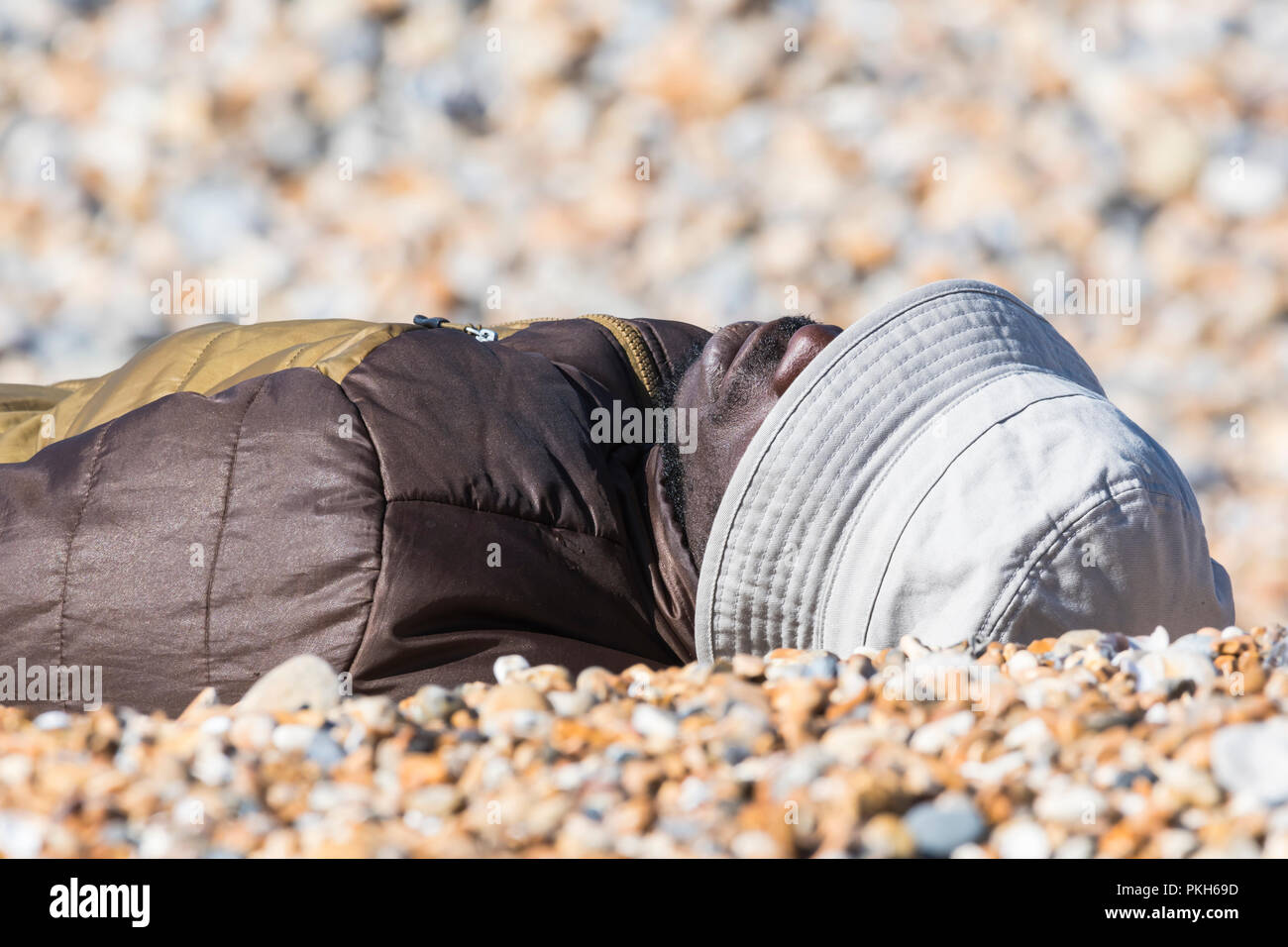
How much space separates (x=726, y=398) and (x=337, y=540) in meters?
0.51

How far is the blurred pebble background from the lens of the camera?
3809 mm

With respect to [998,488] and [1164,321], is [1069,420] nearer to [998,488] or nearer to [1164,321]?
[998,488]

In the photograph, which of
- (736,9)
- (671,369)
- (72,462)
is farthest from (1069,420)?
(736,9)

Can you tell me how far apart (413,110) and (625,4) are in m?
0.85

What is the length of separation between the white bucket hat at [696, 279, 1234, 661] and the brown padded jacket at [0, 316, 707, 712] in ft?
0.67

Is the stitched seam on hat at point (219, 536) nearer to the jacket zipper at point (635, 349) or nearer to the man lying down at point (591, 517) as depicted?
the man lying down at point (591, 517)

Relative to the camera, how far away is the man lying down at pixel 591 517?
4.10ft

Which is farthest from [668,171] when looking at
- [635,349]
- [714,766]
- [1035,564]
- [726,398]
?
[714,766]

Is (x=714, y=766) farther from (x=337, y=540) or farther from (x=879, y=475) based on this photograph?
(x=337, y=540)

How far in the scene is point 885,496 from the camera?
1.27 metres

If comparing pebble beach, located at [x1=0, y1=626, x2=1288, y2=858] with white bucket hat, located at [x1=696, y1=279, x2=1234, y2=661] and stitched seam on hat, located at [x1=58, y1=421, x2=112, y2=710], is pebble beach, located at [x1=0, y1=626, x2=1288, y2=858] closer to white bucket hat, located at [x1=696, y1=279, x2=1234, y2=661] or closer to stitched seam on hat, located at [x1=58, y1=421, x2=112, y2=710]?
white bucket hat, located at [x1=696, y1=279, x2=1234, y2=661]

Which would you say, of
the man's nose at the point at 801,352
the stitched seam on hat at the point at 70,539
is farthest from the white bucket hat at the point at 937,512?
the stitched seam on hat at the point at 70,539

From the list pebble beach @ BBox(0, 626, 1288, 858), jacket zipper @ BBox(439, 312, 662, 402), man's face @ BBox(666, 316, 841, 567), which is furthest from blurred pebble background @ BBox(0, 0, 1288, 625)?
pebble beach @ BBox(0, 626, 1288, 858)

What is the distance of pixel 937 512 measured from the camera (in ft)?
4.05
